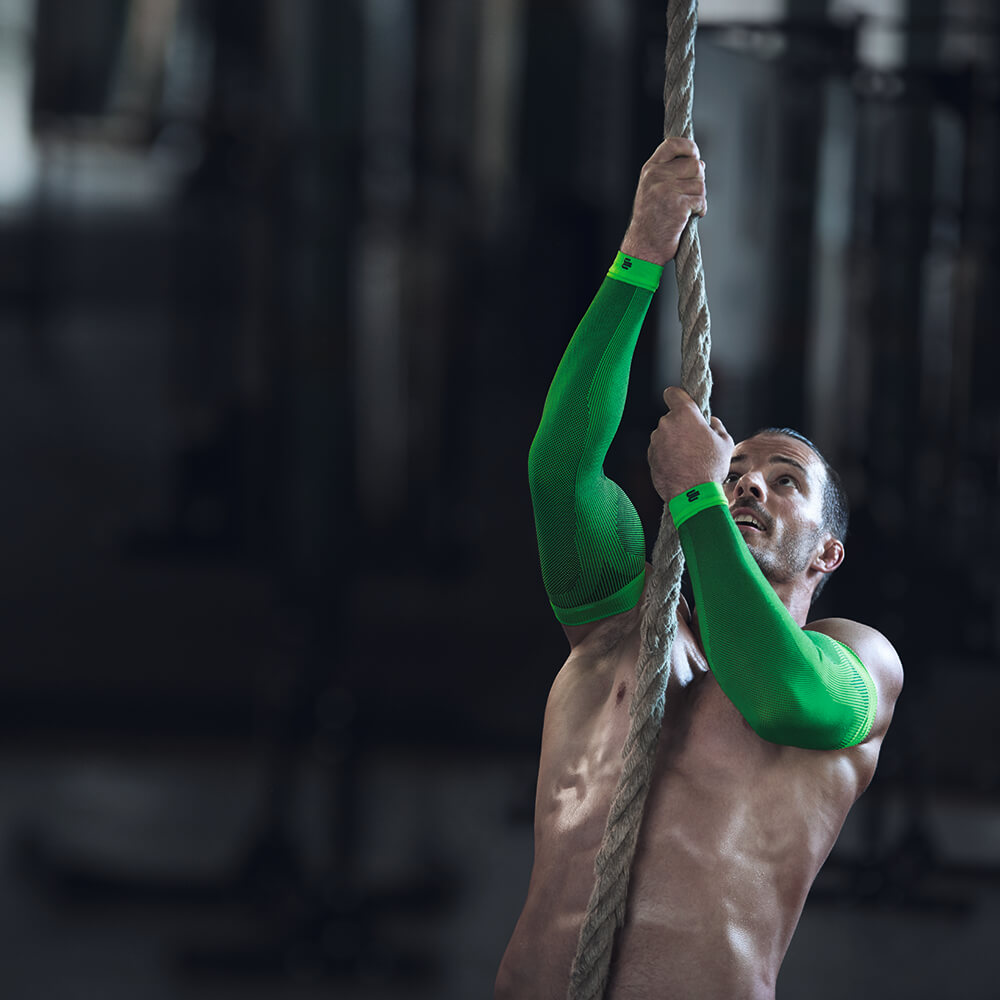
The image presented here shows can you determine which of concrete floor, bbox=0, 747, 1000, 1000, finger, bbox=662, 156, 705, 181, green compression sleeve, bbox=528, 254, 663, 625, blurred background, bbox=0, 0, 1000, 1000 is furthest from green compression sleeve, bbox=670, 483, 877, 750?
concrete floor, bbox=0, 747, 1000, 1000

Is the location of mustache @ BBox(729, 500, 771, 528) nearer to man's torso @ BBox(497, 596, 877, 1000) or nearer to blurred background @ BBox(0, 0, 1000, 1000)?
man's torso @ BBox(497, 596, 877, 1000)

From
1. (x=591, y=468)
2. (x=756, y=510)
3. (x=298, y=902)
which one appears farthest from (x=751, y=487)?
(x=298, y=902)

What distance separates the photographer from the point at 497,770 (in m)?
4.64

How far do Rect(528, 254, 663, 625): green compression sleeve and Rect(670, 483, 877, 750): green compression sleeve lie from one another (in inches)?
5.2

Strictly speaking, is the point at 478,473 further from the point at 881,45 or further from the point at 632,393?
the point at 881,45

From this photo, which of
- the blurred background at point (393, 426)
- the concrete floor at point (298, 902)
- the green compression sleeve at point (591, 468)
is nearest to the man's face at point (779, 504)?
the green compression sleeve at point (591, 468)

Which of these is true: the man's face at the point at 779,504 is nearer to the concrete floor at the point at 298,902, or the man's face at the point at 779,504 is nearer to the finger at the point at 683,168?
the finger at the point at 683,168

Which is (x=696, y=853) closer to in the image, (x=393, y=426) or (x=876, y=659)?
(x=876, y=659)

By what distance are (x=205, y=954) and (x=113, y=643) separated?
165 centimetres

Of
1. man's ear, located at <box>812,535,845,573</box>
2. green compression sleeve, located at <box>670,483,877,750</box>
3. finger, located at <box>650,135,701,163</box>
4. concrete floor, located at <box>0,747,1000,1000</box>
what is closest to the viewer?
green compression sleeve, located at <box>670,483,877,750</box>

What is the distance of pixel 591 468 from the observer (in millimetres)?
1078

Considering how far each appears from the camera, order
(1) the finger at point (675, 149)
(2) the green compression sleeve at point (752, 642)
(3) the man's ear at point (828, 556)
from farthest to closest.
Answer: (3) the man's ear at point (828, 556) < (1) the finger at point (675, 149) < (2) the green compression sleeve at point (752, 642)

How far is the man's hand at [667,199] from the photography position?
1.02 metres

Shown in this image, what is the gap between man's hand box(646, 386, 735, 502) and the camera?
96 centimetres
